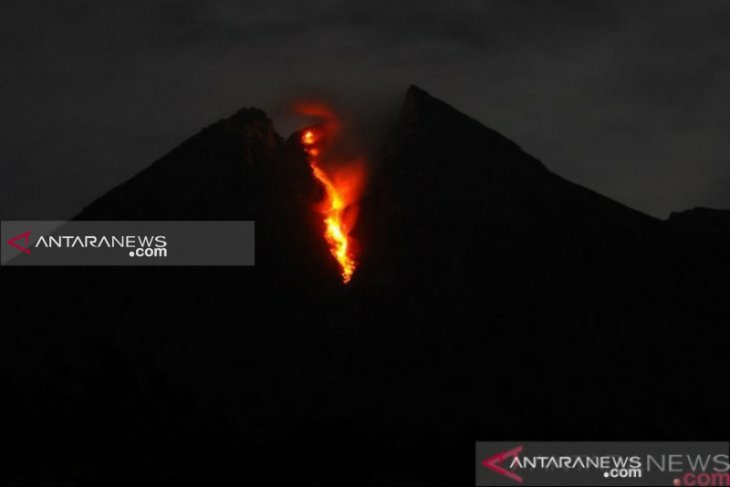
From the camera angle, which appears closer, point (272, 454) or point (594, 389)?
point (272, 454)

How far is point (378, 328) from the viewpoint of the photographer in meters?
53.7

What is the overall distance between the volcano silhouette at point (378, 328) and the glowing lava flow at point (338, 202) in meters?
1.09

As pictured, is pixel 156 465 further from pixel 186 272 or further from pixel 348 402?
pixel 186 272

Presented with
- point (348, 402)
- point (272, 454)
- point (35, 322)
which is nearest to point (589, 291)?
point (348, 402)

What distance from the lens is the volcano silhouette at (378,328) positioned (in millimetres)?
47125

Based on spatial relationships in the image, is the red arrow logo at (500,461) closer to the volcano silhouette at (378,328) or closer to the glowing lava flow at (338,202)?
the volcano silhouette at (378,328)

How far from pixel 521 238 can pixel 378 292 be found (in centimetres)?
942

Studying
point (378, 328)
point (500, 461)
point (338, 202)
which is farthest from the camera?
point (338, 202)

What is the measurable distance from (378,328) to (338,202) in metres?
14.0

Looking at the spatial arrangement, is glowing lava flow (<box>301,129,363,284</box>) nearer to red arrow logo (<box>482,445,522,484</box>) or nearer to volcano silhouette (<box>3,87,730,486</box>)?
volcano silhouette (<box>3,87,730,486</box>)

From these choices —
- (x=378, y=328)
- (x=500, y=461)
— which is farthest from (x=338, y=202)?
(x=500, y=461)

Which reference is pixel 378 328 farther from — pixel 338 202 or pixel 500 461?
pixel 338 202

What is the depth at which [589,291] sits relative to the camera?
2206 inches

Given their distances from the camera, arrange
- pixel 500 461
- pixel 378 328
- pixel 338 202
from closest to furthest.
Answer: pixel 500 461 < pixel 378 328 < pixel 338 202
